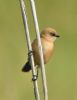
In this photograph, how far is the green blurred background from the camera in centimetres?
389

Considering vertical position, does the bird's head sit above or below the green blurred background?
below

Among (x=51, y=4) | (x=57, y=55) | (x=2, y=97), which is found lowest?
(x=2, y=97)

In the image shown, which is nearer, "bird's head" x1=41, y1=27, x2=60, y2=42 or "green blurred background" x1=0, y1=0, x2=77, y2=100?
"bird's head" x1=41, y1=27, x2=60, y2=42

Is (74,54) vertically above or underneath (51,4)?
underneath

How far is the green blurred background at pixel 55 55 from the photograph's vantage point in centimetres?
389

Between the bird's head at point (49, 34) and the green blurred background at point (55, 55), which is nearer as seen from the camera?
the bird's head at point (49, 34)

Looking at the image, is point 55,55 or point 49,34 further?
point 55,55

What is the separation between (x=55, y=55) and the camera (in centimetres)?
412

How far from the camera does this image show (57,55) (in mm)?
4133

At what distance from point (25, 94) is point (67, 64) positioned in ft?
1.23

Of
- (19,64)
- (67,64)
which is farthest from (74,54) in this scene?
(19,64)

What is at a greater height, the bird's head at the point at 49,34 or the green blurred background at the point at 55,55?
the green blurred background at the point at 55,55

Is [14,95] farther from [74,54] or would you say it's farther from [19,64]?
[74,54]

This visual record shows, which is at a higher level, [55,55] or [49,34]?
[55,55]
